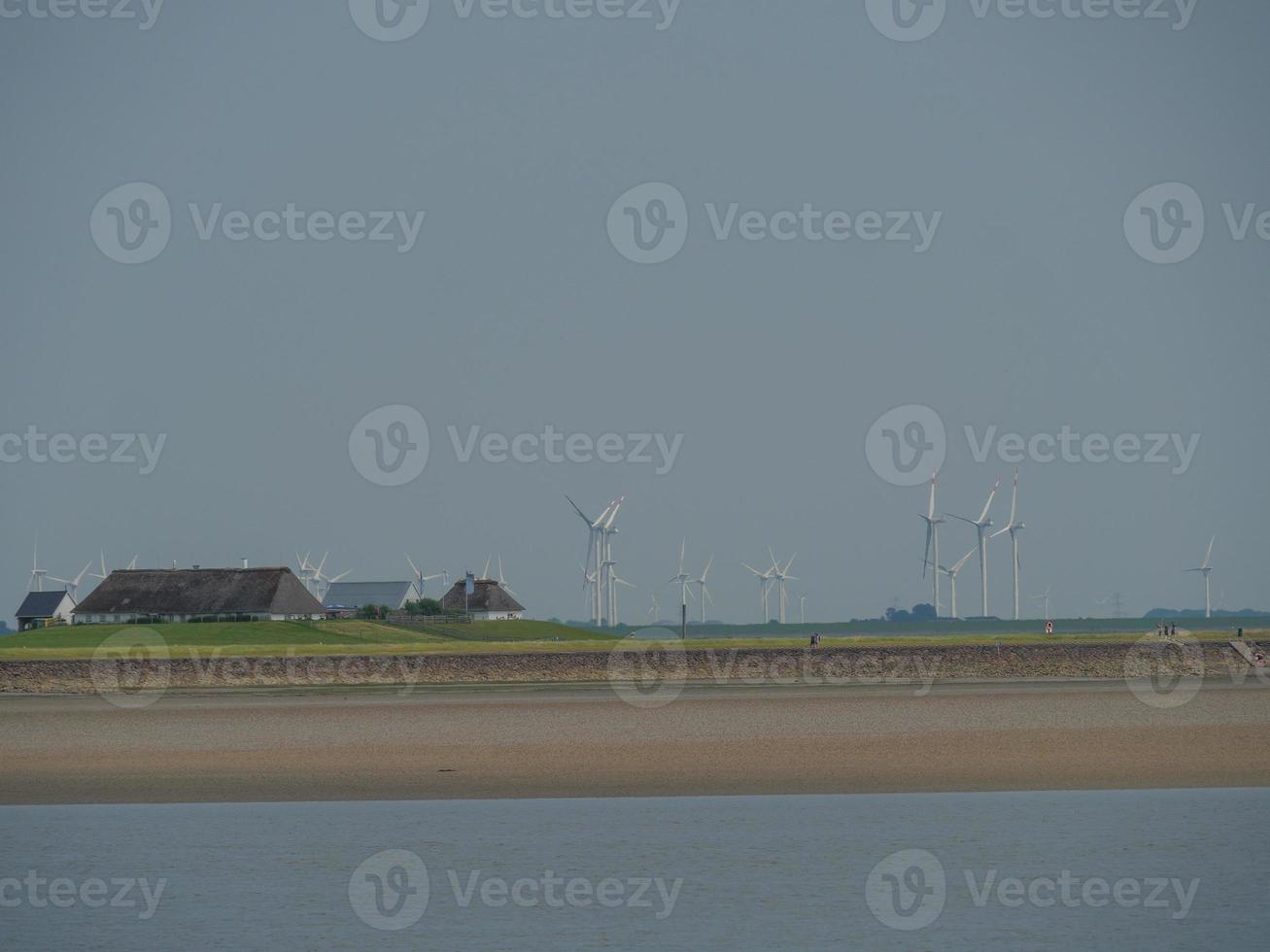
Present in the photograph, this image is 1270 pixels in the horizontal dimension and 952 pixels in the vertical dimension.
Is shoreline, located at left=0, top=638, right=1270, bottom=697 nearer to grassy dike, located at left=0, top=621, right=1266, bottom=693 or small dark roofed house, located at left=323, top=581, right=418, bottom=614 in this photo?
grassy dike, located at left=0, top=621, right=1266, bottom=693

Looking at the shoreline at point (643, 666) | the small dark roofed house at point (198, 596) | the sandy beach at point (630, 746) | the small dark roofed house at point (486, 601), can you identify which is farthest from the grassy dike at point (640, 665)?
the small dark roofed house at point (486, 601)

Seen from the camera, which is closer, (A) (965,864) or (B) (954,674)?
(A) (965,864)

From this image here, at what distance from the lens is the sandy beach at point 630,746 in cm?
3494

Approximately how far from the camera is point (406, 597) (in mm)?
148500

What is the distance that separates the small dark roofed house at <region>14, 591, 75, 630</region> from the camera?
420ft

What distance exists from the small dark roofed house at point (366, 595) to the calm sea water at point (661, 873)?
115 m

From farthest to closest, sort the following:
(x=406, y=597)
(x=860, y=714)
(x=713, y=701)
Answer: (x=406, y=597) → (x=713, y=701) → (x=860, y=714)

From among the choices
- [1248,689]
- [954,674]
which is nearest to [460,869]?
[1248,689]

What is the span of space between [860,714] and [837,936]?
88.1 feet

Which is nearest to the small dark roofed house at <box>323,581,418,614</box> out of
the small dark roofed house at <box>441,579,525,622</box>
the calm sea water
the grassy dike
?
the small dark roofed house at <box>441,579,525,622</box>

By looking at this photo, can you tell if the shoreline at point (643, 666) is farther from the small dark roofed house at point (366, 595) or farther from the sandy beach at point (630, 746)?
the small dark roofed house at point (366, 595)

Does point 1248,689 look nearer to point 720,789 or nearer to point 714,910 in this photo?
point 720,789

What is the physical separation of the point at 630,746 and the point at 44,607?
100 meters

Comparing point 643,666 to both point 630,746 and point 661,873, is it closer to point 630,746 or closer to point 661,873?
point 630,746
